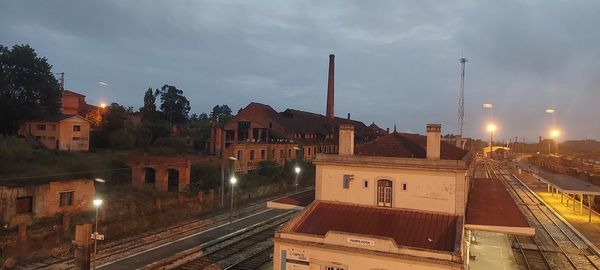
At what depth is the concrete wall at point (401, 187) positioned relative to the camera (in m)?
19.0

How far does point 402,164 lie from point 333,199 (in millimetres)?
4211

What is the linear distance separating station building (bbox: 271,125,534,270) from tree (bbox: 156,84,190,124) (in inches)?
2473

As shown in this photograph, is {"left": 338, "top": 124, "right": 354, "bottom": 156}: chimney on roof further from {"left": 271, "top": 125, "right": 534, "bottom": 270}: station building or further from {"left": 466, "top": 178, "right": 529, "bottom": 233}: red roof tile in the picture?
{"left": 466, "top": 178, "right": 529, "bottom": 233}: red roof tile

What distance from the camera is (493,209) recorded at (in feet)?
72.3

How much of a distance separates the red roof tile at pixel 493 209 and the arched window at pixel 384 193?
3.90 meters

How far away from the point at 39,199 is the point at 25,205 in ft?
2.74

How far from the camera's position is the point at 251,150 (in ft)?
163

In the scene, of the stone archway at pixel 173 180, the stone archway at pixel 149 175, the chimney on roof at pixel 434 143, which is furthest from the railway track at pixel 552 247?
the stone archway at pixel 149 175

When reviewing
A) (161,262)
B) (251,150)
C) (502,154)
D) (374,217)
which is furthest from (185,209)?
(502,154)

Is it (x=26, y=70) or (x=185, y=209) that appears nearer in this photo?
(x=185, y=209)

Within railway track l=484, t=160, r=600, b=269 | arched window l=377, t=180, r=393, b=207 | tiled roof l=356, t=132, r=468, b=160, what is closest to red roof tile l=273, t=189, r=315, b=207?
tiled roof l=356, t=132, r=468, b=160

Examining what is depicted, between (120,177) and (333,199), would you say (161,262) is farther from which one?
(120,177)

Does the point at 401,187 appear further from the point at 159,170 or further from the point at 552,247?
the point at 159,170

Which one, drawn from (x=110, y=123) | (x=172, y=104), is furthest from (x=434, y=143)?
(x=172, y=104)
